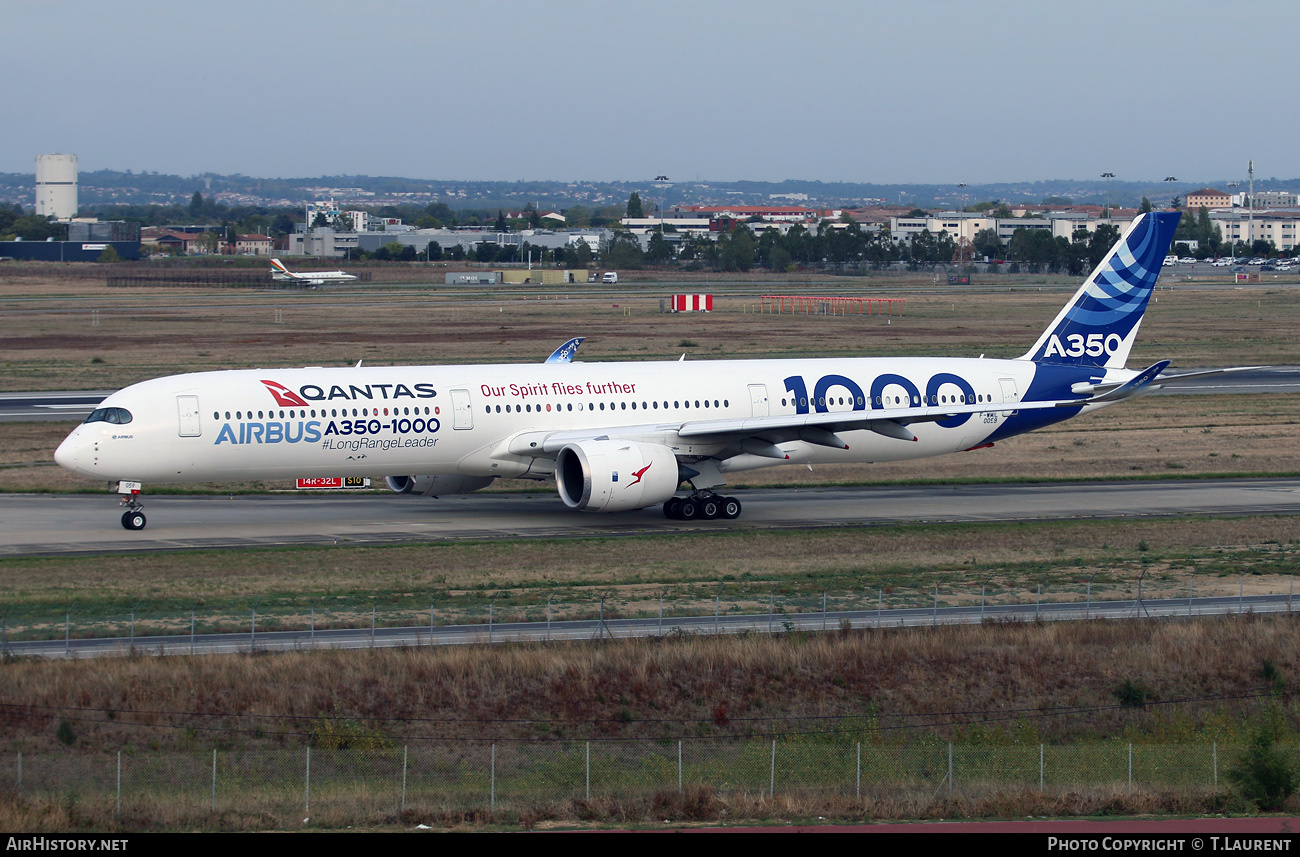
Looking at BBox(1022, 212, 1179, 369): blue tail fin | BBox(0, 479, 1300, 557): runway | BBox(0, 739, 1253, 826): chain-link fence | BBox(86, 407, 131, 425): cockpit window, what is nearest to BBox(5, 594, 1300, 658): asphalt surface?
BBox(0, 739, 1253, 826): chain-link fence

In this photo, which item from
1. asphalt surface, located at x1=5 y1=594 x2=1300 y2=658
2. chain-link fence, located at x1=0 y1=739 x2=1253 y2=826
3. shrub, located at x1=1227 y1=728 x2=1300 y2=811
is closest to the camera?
chain-link fence, located at x1=0 y1=739 x2=1253 y2=826

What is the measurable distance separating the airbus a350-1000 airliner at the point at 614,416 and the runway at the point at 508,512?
144 cm

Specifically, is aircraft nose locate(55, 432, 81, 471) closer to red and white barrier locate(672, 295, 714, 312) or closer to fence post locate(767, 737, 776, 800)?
fence post locate(767, 737, 776, 800)

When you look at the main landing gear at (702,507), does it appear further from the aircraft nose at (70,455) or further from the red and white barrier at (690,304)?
the red and white barrier at (690,304)

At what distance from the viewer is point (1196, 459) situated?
59031mm

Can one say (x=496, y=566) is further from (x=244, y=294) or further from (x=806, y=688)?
(x=244, y=294)

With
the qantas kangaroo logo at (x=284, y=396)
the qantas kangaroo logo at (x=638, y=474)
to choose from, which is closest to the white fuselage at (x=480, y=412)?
the qantas kangaroo logo at (x=284, y=396)

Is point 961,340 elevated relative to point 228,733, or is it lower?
elevated

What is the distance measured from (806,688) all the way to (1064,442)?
36.1m

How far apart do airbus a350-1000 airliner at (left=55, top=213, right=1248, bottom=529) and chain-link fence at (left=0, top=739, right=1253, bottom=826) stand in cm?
1521

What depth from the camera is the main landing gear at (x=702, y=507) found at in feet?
154

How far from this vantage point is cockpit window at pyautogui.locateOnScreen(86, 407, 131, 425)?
4194 centimetres

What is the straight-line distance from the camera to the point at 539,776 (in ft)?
89.7
